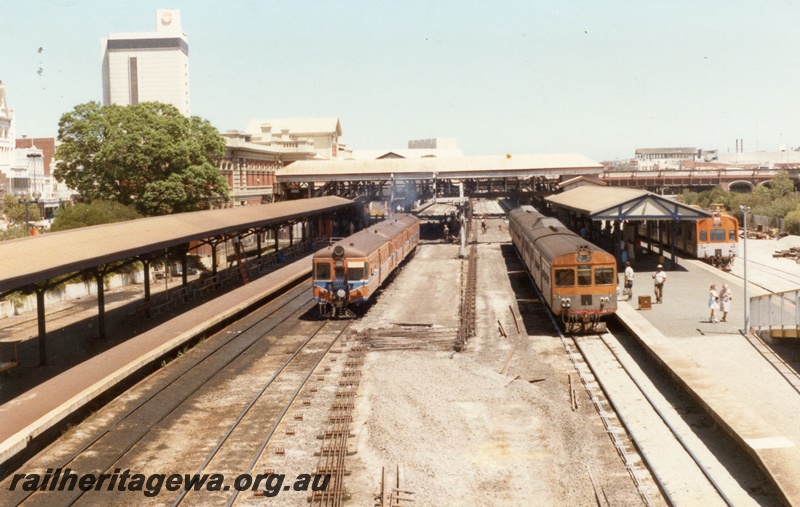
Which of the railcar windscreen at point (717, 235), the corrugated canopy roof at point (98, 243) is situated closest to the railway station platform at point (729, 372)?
the railcar windscreen at point (717, 235)

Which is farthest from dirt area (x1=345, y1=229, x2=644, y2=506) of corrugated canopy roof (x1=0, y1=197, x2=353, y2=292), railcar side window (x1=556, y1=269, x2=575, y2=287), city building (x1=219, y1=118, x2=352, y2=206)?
city building (x1=219, y1=118, x2=352, y2=206)

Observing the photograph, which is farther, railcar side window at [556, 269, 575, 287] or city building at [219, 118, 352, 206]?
city building at [219, 118, 352, 206]

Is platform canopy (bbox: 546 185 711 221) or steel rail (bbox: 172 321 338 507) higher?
platform canopy (bbox: 546 185 711 221)

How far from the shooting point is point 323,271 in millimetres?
29125

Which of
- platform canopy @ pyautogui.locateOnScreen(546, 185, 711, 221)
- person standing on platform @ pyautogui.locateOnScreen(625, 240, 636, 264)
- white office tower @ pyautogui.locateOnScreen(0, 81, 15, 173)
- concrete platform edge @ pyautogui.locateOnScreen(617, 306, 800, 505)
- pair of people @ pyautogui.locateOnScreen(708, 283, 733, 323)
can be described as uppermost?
white office tower @ pyautogui.locateOnScreen(0, 81, 15, 173)

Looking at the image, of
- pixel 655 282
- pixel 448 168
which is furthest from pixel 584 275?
pixel 448 168

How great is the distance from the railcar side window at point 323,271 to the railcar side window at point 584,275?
385 inches

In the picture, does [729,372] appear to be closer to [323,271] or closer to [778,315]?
[778,315]

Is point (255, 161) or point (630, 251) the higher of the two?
point (255, 161)

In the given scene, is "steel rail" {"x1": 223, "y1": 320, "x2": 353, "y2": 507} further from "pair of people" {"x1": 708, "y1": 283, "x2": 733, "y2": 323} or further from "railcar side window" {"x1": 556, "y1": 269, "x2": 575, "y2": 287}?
"pair of people" {"x1": 708, "y1": 283, "x2": 733, "y2": 323}

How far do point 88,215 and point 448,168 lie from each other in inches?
1268

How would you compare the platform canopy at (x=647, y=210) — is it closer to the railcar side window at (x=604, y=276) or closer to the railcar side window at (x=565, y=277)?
the railcar side window at (x=604, y=276)

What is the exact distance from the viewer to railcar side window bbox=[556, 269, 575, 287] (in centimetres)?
2548

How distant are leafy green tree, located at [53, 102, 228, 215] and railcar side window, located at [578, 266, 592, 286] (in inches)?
1217
